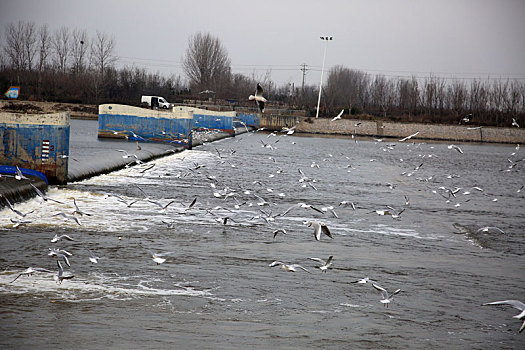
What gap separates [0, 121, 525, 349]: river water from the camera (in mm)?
6238

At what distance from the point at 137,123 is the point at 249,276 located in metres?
24.8

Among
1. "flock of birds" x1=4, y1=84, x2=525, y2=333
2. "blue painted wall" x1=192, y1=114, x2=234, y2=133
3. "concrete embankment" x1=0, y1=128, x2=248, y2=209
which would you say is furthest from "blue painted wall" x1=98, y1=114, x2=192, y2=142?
"blue painted wall" x1=192, y1=114, x2=234, y2=133

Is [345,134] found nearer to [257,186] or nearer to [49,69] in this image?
[49,69]

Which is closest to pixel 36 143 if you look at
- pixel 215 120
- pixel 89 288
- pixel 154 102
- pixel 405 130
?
pixel 89 288

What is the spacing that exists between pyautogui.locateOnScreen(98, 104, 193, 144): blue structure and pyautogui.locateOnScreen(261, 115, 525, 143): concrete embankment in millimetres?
39126

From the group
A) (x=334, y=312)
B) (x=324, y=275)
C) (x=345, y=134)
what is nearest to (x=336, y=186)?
(x=324, y=275)

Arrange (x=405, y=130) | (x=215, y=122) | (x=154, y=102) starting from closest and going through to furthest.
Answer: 1. (x=215, y=122)
2. (x=154, y=102)
3. (x=405, y=130)

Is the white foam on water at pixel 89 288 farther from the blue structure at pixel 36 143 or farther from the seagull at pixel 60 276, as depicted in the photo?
the blue structure at pixel 36 143

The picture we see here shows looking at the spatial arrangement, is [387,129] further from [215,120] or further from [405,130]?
[215,120]

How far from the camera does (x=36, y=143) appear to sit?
14.7 meters

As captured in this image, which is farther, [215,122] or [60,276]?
[215,122]

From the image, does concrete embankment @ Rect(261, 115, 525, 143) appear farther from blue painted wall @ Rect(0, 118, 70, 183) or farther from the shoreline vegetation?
blue painted wall @ Rect(0, 118, 70, 183)

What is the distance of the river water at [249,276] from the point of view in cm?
624

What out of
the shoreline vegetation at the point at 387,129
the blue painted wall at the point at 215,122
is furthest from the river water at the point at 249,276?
the shoreline vegetation at the point at 387,129
